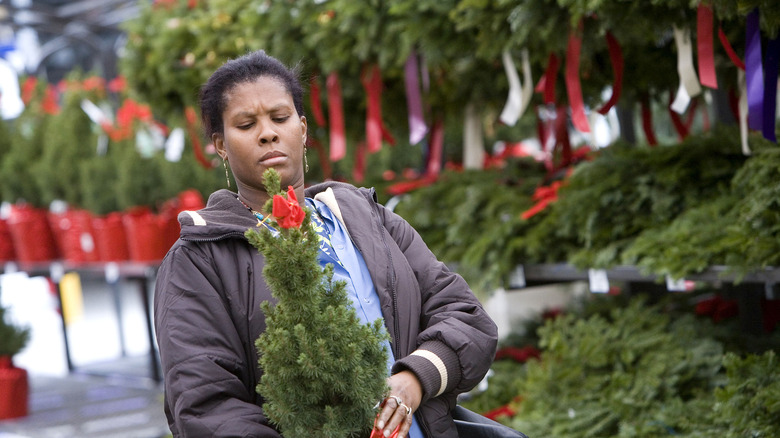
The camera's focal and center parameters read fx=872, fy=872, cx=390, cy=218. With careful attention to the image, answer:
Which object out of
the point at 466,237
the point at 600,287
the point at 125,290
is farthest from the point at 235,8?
the point at 125,290

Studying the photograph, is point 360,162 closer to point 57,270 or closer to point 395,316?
point 57,270

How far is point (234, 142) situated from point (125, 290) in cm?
1219

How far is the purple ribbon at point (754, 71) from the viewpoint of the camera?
7.96 feet

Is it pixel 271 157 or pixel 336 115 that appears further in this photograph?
pixel 336 115

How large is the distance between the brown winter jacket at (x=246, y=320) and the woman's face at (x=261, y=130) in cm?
8

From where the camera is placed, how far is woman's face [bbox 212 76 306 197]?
1.61 meters

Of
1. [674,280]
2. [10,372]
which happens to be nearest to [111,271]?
[10,372]

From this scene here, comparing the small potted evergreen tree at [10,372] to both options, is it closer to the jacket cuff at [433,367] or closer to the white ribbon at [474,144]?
the white ribbon at [474,144]

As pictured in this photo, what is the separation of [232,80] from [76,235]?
186 inches

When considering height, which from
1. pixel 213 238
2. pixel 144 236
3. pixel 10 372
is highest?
pixel 213 238

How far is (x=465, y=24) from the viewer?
2834 millimetres

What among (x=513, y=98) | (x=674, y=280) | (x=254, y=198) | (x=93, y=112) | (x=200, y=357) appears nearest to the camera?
(x=200, y=357)

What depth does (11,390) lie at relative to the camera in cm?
582

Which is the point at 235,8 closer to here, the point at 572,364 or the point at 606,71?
the point at 606,71
